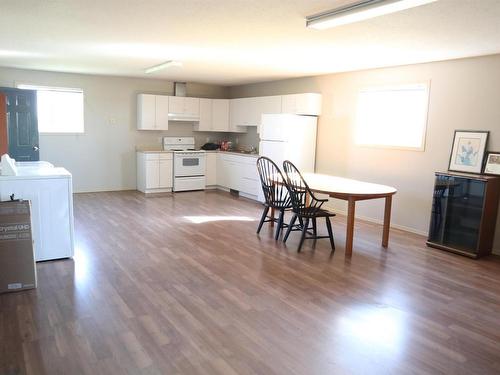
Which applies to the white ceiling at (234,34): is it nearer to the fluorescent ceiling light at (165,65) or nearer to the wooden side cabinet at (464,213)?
Answer: the fluorescent ceiling light at (165,65)

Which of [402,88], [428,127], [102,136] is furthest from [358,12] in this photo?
[102,136]

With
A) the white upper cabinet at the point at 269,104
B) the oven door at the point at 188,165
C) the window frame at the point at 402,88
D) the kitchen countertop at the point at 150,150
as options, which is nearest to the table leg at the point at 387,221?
the window frame at the point at 402,88

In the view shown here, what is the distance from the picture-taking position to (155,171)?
25.3 feet

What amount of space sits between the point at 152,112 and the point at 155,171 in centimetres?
119

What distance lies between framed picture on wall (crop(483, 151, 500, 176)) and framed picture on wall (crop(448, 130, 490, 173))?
59mm

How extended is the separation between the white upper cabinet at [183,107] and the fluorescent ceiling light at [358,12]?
5241 millimetres

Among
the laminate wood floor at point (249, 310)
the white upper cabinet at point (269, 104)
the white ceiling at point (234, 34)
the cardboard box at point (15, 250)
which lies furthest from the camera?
the white upper cabinet at point (269, 104)

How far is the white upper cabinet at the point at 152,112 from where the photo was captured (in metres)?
7.80

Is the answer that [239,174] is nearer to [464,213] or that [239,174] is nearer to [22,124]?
[22,124]

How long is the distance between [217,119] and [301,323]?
252 inches

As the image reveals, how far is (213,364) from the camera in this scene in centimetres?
227

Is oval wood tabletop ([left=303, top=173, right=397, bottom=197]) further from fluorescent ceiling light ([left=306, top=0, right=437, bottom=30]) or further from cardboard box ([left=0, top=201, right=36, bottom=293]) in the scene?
cardboard box ([left=0, top=201, right=36, bottom=293])

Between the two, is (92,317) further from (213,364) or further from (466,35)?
(466,35)

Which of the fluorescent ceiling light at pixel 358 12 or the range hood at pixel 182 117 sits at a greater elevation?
the fluorescent ceiling light at pixel 358 12
